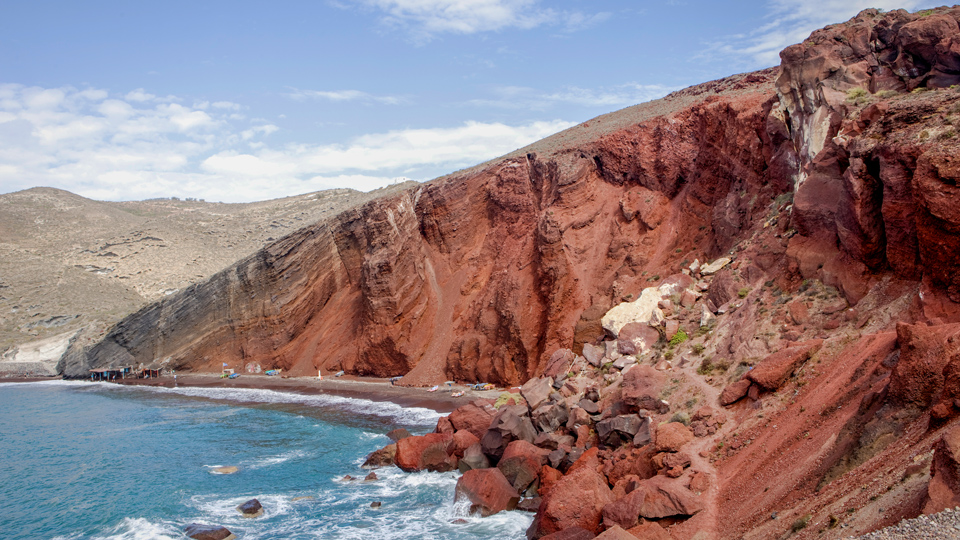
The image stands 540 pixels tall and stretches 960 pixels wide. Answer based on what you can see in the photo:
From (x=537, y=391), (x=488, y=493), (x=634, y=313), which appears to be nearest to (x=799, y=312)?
(x=634, y=313)

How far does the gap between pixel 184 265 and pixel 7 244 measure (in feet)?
74.6

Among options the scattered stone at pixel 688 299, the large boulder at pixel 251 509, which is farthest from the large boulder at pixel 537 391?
the large boulder at pixel 251 509

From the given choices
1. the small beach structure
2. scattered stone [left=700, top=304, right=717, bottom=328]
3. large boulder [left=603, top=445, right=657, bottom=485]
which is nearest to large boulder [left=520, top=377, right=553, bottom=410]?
large boulder [left=603, top=445, right=657, bottom=485]

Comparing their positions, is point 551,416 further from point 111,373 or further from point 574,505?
point 111,373

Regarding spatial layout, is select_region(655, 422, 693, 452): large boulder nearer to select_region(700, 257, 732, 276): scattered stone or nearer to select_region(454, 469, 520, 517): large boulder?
select_region(454, 469, 520, 517): large boulder

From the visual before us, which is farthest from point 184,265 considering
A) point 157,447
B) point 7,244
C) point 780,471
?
point 780,471

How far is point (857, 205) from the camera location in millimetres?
14078

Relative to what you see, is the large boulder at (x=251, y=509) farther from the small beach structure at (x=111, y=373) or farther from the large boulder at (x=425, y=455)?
the small beach structure at (x=111, y=373)

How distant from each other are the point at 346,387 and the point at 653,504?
25597 mm

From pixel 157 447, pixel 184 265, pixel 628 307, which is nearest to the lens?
pixel 628 307

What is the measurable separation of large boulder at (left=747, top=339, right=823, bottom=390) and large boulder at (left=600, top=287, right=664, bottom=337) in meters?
6.97

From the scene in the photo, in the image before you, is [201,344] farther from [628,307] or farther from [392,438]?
[628,307]

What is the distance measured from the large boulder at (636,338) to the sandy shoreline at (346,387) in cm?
904

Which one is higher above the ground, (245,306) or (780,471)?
(245,306)
